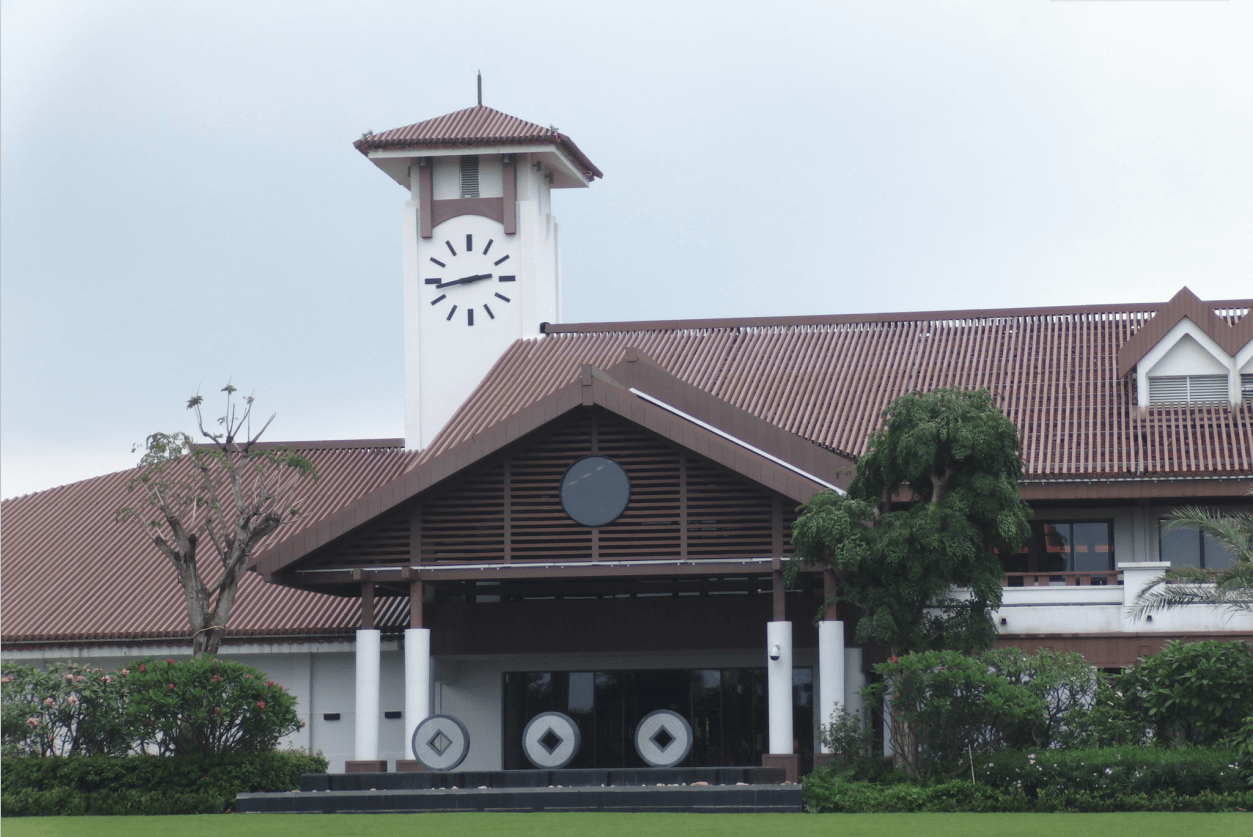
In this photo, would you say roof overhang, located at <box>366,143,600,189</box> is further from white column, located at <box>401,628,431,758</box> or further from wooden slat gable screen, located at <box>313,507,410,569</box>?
white column, located at <box>401,628,431,758</box>

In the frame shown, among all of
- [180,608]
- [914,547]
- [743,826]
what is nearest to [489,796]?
[743,826]

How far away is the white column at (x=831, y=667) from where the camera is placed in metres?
24.9

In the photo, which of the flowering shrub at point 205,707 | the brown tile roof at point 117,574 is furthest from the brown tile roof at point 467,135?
the flowering shrub at point 205,707

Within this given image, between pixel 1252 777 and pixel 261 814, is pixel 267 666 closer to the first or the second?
pixel 261 814

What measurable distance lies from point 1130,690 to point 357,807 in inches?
400

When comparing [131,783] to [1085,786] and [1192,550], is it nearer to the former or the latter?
[1085,786]

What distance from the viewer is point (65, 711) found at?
79.0ft

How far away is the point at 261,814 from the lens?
74.3ft

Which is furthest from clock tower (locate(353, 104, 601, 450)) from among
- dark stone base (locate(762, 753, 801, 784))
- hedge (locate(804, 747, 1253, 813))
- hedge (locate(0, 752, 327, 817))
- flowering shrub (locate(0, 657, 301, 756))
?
hedge (locate(804, 747, 1253, 813))

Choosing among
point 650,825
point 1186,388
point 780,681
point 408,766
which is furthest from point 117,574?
point 1186,388

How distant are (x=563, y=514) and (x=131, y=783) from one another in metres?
7.15

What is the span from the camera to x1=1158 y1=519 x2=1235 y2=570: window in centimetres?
2795

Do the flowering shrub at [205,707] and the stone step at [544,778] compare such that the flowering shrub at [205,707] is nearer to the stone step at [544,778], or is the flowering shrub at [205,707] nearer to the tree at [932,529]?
the stone step at [544,778]

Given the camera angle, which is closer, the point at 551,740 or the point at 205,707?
the point at 205,707
